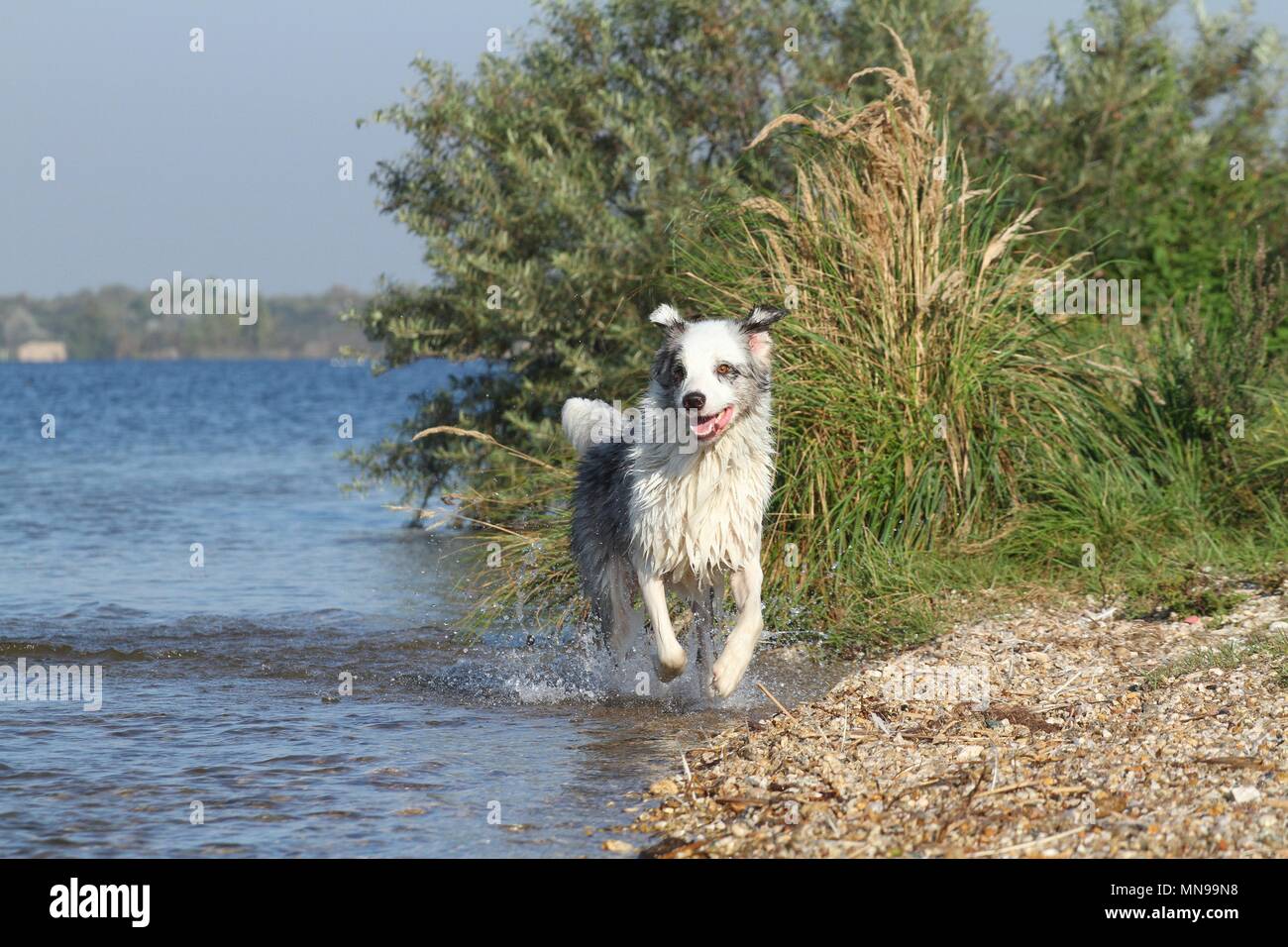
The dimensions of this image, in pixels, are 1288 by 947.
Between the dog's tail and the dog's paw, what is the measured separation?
1.43 metres

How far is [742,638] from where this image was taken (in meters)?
6.45

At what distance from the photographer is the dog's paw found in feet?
21.4

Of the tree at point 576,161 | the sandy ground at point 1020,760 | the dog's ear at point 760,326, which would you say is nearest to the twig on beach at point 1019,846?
the sandy ground at point 1020,760

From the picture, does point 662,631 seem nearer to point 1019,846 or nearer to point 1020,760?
point 1020,760

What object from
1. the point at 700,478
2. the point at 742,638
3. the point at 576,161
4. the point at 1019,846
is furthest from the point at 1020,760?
the point at 576,161

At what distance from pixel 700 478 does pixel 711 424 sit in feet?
1.16

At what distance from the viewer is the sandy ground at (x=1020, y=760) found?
413 cm

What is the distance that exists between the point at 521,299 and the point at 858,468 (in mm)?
5411

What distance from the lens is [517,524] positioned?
8883 millimetres

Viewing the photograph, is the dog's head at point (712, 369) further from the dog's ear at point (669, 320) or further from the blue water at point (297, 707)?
the blue water at point (297, 707)

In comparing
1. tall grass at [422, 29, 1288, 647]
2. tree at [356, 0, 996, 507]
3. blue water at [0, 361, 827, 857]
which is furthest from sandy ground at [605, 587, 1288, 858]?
tree at [356, 0, 996, 507]
